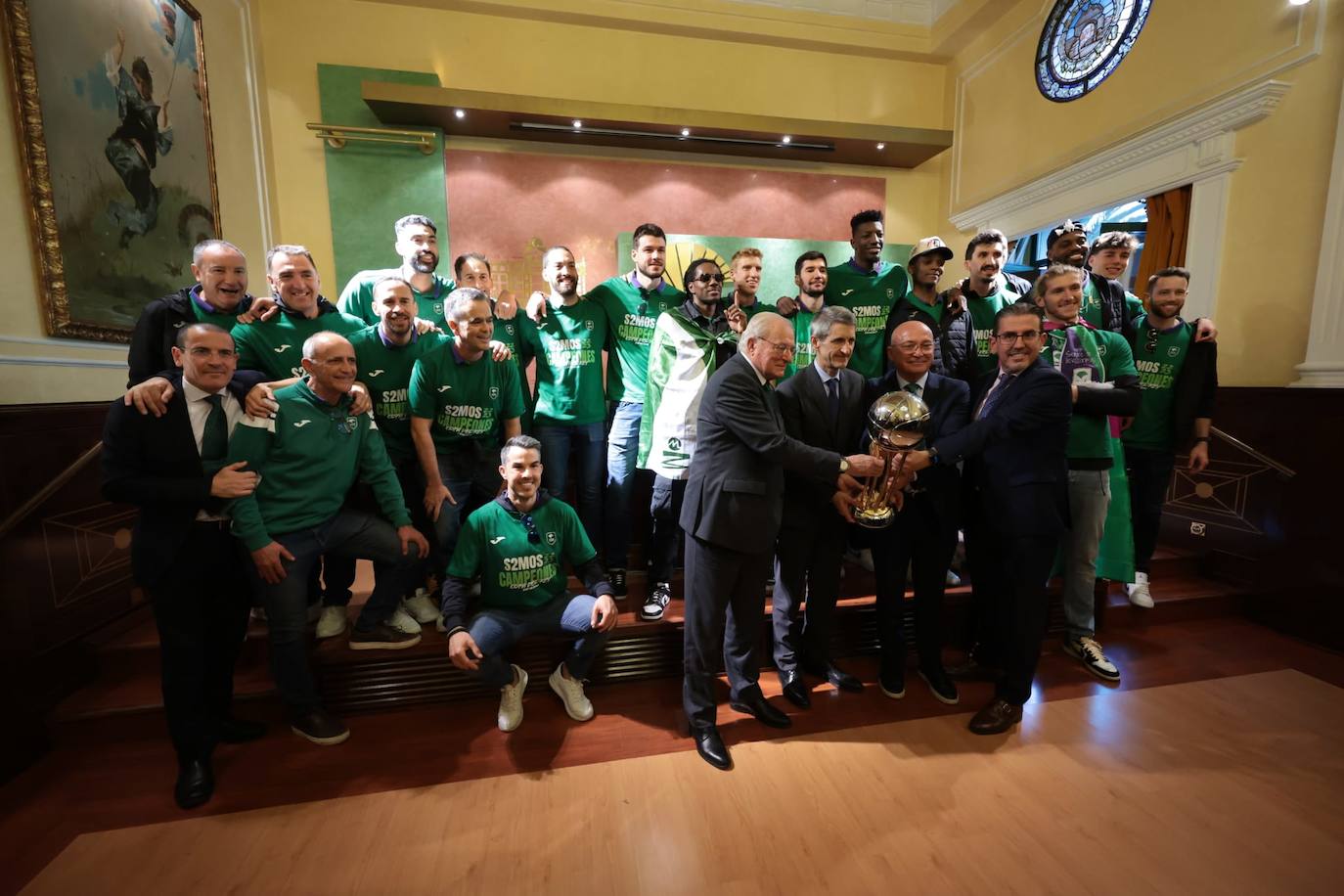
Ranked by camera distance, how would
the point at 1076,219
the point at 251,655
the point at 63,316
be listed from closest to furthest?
1. the point at 251,655
2. the point at 63,316
3. the point at 1076,219


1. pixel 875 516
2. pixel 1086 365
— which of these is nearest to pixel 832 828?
pixel 875 516

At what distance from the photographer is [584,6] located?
5.76 meters

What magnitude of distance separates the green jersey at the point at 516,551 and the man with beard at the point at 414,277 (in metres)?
1.43

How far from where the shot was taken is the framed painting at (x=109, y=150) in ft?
9.43

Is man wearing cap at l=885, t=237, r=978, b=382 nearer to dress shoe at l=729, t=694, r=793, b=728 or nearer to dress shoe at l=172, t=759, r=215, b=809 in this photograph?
dress shoe at l=729, t=694, r=793, b=728

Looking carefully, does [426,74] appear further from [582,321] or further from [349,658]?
[349,658]

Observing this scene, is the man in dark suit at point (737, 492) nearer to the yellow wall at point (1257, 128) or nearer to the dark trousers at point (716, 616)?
the dark trousers at point (716, 616)

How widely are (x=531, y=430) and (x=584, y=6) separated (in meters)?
5.26

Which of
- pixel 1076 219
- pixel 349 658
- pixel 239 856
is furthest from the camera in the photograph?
pixel 1076 219

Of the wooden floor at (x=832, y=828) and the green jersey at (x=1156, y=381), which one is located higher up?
the green jersey at (x=1156, y=381)

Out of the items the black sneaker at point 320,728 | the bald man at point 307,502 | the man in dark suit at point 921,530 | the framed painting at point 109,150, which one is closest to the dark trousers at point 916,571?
the man in dark suit at point 921,530

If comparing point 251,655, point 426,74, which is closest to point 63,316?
point 251,655

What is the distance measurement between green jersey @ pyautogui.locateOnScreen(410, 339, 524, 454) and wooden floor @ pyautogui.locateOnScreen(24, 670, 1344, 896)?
160 centimetres

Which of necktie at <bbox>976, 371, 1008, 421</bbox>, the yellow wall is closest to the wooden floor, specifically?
necktie at <bbox>976, 371, 1008, 421</bbox>
